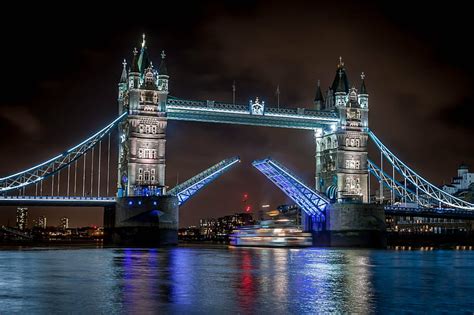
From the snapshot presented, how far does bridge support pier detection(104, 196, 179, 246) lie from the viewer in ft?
199

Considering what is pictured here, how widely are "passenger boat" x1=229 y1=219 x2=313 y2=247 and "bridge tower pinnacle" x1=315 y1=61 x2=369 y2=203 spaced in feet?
20.8

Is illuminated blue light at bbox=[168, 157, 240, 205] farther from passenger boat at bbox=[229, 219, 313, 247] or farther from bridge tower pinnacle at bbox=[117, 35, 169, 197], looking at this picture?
passenger boat at bbox=[229, 219, 313, 247]

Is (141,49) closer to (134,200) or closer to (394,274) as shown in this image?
(134,200)

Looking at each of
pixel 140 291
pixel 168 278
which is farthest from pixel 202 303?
pixel 168 278

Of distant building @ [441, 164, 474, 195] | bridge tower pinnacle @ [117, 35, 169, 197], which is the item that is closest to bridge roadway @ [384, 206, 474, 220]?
bridge tower pinnacle @ [117, 35, 169, 197]

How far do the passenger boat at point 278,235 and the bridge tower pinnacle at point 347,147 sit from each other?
20.8 ft

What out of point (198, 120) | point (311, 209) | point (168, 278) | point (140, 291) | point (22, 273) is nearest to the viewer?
point (140, 291)

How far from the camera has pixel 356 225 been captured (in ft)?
221

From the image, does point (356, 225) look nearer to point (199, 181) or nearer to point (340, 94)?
point (340, 94)

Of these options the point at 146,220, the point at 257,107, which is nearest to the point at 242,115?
the point at 257,107

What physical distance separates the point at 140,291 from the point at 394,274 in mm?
12144

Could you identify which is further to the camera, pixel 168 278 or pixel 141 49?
pixel 141 49

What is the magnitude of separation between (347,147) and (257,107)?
11.0 meters

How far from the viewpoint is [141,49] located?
6750 cm
